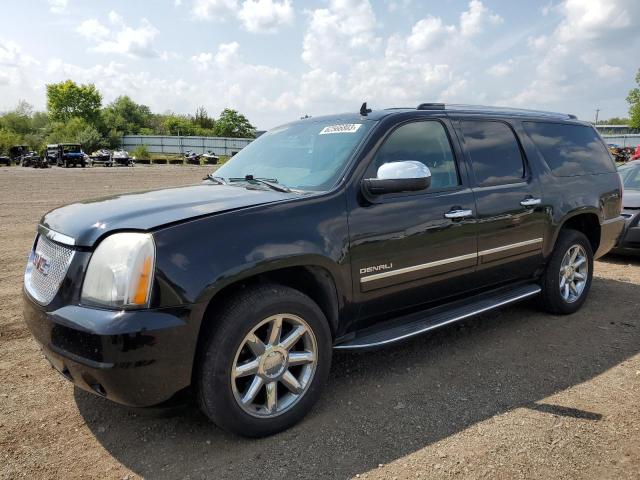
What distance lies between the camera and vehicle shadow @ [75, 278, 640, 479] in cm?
264

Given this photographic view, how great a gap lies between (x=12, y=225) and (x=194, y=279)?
8726mm

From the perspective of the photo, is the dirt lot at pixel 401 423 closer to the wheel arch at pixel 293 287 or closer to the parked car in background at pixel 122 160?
the wheel arch at pixel 293 287

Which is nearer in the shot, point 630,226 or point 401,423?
point 401,423

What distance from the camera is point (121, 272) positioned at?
7.89ft

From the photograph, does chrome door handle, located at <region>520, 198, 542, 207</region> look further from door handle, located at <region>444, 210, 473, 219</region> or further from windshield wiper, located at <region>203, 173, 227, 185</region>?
windshield wiper, located at <region>203, 173, 227, 185</region>

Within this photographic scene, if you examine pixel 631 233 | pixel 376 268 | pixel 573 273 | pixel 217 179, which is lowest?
pixel 573 273

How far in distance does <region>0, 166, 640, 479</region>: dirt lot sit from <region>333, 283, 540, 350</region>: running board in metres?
0.38

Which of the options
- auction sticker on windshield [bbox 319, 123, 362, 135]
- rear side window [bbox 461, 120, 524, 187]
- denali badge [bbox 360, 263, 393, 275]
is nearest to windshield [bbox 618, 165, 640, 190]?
rear side window [bbox 461, 120, 524, 187]

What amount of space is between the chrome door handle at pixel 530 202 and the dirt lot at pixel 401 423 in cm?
114

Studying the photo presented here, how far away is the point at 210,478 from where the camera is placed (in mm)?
2488

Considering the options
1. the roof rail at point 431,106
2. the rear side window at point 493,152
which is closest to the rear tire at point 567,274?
the rear side window at point 493,152

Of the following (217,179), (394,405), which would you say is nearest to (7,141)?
(217,179)

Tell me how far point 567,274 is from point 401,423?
9.18 feet

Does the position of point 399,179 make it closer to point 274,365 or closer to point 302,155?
point 302,155
